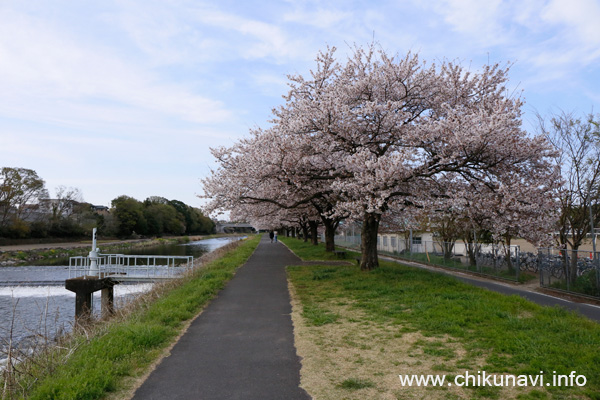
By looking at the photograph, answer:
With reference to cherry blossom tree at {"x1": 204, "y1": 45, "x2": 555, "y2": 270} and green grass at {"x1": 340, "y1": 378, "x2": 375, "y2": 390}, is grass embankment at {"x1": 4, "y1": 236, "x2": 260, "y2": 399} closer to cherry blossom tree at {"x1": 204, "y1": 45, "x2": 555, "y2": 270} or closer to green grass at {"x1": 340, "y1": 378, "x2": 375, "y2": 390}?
green grass at {"x1": 340, "y1": 378, "x2": 375, "y2": 390}

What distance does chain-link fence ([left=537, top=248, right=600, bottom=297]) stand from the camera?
13547mm

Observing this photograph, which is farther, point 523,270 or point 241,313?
point 523,270

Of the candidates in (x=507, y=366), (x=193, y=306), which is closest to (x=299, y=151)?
(x=193, y=306)

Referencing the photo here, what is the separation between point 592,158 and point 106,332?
60.5 feet

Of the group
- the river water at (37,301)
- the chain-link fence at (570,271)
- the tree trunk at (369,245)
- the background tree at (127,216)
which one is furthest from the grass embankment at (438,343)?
the background tree at (127,216)

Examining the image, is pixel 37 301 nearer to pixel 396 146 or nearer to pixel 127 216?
pixel 396 146

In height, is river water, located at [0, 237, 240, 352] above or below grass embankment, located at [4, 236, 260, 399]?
below

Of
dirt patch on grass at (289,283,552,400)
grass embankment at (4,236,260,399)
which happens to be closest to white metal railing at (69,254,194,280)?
grass embankment at (4,236,260,399)

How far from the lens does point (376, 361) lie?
5758 mm

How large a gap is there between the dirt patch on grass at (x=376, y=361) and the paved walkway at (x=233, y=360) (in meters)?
0.30

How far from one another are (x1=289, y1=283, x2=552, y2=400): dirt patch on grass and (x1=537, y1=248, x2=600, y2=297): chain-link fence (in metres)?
9.69

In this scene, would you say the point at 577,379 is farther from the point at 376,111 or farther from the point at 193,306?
the point at 376,111

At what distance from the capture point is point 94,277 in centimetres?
1470

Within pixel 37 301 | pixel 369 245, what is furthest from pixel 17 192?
pixel 369 245
